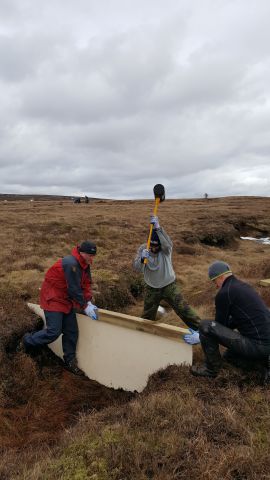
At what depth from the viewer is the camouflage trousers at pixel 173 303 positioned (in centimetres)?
737

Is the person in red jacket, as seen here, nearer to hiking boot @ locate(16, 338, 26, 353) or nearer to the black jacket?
hiking boot @ locate(16, 338, 26, 353)

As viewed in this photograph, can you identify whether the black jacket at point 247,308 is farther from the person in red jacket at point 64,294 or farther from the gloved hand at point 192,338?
the person in red jacket at point 64,294

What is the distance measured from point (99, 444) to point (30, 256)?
1036cm

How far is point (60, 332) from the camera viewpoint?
23.4ft

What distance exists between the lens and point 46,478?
11.4 feet

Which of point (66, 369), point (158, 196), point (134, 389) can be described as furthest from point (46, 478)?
point (158, 196)

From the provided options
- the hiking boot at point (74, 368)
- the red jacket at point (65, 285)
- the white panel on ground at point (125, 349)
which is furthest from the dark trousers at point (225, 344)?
the hiking boot at point (74, 368)

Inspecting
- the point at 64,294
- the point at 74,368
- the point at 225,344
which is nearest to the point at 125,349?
the point at 74,368

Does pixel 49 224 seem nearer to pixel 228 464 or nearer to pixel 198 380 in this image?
pixel 198 380

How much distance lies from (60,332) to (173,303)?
7.22 ft

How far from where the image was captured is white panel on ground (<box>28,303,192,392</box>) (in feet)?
20.8

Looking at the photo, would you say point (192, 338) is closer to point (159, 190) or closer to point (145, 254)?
point (145, 254)

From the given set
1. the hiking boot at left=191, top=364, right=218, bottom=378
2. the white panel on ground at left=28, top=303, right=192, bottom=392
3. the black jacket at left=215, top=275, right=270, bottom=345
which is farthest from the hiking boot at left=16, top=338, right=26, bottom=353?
the black jacket at left=215, top=275, right=270, bottom=345

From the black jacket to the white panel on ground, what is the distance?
4.10ft
